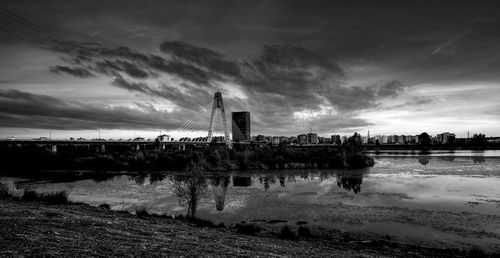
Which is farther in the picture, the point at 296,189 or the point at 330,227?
the point at 296,189

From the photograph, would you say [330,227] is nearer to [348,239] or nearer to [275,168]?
[348,239]

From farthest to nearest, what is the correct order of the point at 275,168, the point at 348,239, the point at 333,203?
1. the point at 275,168
2. the point at 333,203
3. the point at 348,239

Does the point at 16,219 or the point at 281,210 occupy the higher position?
the point at 16,219

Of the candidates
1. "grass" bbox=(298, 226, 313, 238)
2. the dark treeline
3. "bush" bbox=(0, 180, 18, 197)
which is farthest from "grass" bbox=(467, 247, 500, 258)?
the dark treeline

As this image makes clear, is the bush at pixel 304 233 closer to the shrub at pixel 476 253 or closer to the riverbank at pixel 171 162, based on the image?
the shrub at pixel 476 253

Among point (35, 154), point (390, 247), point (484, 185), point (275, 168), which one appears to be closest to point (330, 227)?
point (390, 247)

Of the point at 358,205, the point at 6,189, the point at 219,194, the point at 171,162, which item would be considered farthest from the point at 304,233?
the point at 171,162

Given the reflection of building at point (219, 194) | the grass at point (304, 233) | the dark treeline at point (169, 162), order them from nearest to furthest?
1. the grass at point (304, 233)
2. the reflection of building at point (219, 194)
3. the dark treeline at point (169, 162)

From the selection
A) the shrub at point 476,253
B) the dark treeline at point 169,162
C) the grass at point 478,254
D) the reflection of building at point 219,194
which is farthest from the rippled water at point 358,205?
the dark treeline at point 169,162

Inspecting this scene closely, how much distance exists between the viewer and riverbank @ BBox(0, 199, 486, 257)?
1023cm

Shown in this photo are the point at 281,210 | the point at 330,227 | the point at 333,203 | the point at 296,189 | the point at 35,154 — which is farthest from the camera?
the point at 35,154

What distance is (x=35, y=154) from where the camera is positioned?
79750 millimetres

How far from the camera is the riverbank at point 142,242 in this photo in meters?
10.2

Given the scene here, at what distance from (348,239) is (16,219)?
14.9 meters
